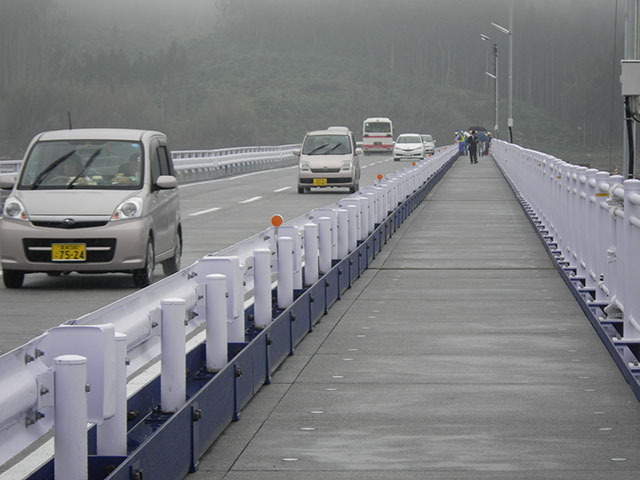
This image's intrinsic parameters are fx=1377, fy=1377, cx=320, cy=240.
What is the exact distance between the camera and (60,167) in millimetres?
16172

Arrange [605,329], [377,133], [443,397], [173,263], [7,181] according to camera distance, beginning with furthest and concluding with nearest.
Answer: [377,133] → [173,263] → [7,181] → [605,329] → [443,397]

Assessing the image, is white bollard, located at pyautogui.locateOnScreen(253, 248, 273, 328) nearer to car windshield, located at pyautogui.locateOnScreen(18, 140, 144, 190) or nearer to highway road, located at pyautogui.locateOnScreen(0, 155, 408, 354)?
highway road, located at pyautogui.locateOnScreen(0, 155, 408, 354)

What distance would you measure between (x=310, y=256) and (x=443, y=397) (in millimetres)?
4266

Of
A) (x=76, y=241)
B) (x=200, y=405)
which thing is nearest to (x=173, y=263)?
(x=76, y=241)

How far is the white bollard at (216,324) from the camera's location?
8.13 metres

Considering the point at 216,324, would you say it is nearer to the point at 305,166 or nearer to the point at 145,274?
the point at 145,274

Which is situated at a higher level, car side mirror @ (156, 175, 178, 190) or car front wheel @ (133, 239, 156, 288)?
car side mirror @ (156, 175, 178, 190)

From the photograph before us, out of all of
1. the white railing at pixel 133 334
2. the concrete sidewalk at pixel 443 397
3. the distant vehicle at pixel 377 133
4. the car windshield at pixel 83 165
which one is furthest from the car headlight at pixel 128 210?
the distant vehicle at pixel 377 133

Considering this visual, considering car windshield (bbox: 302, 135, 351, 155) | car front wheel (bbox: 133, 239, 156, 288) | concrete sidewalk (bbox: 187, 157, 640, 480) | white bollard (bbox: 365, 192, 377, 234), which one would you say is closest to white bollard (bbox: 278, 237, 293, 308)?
concrete sidewalk (bbox: 187, 157, 640, 480)

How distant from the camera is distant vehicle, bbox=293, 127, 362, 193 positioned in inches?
1578

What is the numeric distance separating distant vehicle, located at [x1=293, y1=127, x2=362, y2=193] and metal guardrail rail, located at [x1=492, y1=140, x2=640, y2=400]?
64.3ft

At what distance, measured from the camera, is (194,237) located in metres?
23.7

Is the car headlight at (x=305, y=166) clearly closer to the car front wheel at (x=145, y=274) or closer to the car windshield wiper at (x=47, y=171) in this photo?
the car windshield wiper at (x=47, y=171)

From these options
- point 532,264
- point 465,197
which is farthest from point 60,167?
point 465,197
